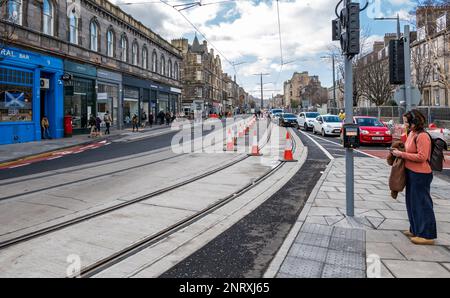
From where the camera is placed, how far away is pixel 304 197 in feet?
23.3

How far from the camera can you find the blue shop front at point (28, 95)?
18.0 metres

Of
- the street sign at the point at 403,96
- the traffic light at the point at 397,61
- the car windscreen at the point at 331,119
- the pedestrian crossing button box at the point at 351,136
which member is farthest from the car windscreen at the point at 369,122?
the pedestrian crossing button box at the point at 351,136

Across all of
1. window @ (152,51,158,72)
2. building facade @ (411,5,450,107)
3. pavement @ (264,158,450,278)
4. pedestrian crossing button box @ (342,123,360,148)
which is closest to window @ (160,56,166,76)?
window @ (152,51,158,72)

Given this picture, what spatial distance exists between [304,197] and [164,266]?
13.4ft

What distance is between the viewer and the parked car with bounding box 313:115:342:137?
883 inches

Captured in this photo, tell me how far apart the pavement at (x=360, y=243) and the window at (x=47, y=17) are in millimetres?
21259

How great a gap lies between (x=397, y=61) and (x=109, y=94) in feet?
89.5

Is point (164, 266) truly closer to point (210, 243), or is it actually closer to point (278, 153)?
point (210, 243)

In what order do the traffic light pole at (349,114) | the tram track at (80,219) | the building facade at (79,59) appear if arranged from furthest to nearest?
the building facade at (79,59), the traffic light pole at (349,114), the tram track at (80,219)

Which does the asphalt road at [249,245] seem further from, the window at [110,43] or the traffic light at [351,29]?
the window at [110,43]

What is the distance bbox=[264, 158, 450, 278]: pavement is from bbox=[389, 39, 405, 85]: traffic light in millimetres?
2459

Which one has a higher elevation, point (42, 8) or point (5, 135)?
point (42, 8)

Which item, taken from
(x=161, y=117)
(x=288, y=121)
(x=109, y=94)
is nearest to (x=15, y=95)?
(x=109, y=94)

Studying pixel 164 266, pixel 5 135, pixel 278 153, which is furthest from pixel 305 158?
pixel 5 135
